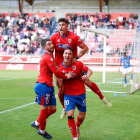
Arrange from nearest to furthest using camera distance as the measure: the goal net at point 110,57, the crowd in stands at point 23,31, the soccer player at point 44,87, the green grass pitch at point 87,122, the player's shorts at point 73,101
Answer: the player's shorts at point 73,101, the soccer player at point 44,87, the green grass pitch at point 87,122, the goal net at point 110,57, the crowd in stands at point 23,31

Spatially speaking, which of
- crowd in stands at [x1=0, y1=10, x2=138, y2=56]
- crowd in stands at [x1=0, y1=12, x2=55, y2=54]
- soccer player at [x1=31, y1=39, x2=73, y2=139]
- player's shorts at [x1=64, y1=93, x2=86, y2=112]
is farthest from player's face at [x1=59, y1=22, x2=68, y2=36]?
crowd in stands at [x1=0, y1=10, x2=138, y2=56]

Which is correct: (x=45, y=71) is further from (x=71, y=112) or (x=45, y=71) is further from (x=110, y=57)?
(x=110, y=57)

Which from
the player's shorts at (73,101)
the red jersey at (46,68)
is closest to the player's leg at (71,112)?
the player's shorts at (73,101)

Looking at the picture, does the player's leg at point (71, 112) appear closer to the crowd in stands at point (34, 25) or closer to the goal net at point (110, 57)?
the goal net at point (110, 57)

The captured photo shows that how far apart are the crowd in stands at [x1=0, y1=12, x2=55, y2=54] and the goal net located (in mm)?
9858

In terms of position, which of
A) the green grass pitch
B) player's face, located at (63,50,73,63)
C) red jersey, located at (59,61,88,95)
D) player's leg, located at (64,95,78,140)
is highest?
player's face, located at (63,50,73,63)

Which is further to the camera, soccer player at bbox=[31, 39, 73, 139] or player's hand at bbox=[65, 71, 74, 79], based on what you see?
soccer player at bbox=[31, 39, 73, 139]

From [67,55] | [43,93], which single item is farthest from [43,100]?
[67,55]

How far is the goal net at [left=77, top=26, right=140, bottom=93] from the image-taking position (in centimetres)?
1176

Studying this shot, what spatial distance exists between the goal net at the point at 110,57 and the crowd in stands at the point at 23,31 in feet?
32.3

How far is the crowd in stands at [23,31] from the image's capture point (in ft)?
92.1

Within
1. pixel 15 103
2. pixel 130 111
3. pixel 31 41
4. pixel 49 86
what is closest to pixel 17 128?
pixel 49 86

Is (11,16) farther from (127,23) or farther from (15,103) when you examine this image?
(15,103)

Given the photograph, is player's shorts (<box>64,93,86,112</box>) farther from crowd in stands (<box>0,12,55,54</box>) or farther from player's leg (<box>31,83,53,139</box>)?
crowd in stands (<box>0,12,55,54</box>)
